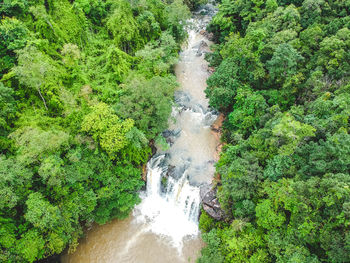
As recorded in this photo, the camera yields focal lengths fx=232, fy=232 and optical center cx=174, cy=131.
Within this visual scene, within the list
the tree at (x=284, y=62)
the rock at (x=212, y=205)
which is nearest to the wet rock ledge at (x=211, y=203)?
the rock at (x=212, y=205)

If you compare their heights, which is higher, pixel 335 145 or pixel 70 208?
pixel 335 145

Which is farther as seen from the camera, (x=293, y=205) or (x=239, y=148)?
(x=239, y=148)

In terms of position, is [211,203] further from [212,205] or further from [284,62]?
[284,62]

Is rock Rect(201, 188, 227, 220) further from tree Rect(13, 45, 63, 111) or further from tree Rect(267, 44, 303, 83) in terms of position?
tree Rect(13, 45, 63, 111)

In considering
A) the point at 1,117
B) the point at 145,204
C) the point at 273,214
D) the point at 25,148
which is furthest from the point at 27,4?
the point at 273,214

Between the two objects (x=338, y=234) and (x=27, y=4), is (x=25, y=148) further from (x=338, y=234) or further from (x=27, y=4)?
(x=338, y=234)

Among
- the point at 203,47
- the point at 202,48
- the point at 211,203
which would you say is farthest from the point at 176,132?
the point at 203,47
